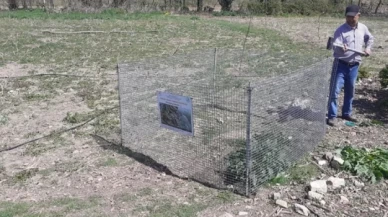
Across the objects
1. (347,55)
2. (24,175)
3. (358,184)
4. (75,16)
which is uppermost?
(347,55)

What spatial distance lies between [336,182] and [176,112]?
68.5 inches

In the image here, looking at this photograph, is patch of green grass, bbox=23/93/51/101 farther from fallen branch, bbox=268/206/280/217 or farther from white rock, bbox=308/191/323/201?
white rock, bbox=308/191/323/201

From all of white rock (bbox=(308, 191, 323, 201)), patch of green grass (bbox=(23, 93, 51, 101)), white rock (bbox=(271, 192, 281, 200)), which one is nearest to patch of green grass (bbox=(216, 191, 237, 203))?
white rock (bbox=(271, 192, 281, 200))

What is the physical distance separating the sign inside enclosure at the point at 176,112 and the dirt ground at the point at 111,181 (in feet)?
1.74

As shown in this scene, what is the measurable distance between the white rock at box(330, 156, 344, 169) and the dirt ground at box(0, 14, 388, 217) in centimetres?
7

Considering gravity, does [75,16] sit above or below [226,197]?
below

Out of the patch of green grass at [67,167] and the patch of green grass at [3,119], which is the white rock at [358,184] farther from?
the patch of green grass at [3,119]

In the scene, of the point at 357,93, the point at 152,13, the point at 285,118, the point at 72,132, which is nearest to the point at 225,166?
the point at 285,118

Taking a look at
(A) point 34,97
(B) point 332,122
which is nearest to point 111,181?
(B) point 332,122

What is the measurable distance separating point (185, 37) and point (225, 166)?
12170 mm

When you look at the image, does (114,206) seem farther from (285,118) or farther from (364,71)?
(364,71)

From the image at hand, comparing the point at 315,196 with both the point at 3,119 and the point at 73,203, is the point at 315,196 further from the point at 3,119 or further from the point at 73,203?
the point at 3,119

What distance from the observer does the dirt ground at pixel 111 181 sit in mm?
4219

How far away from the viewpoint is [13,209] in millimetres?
4285
